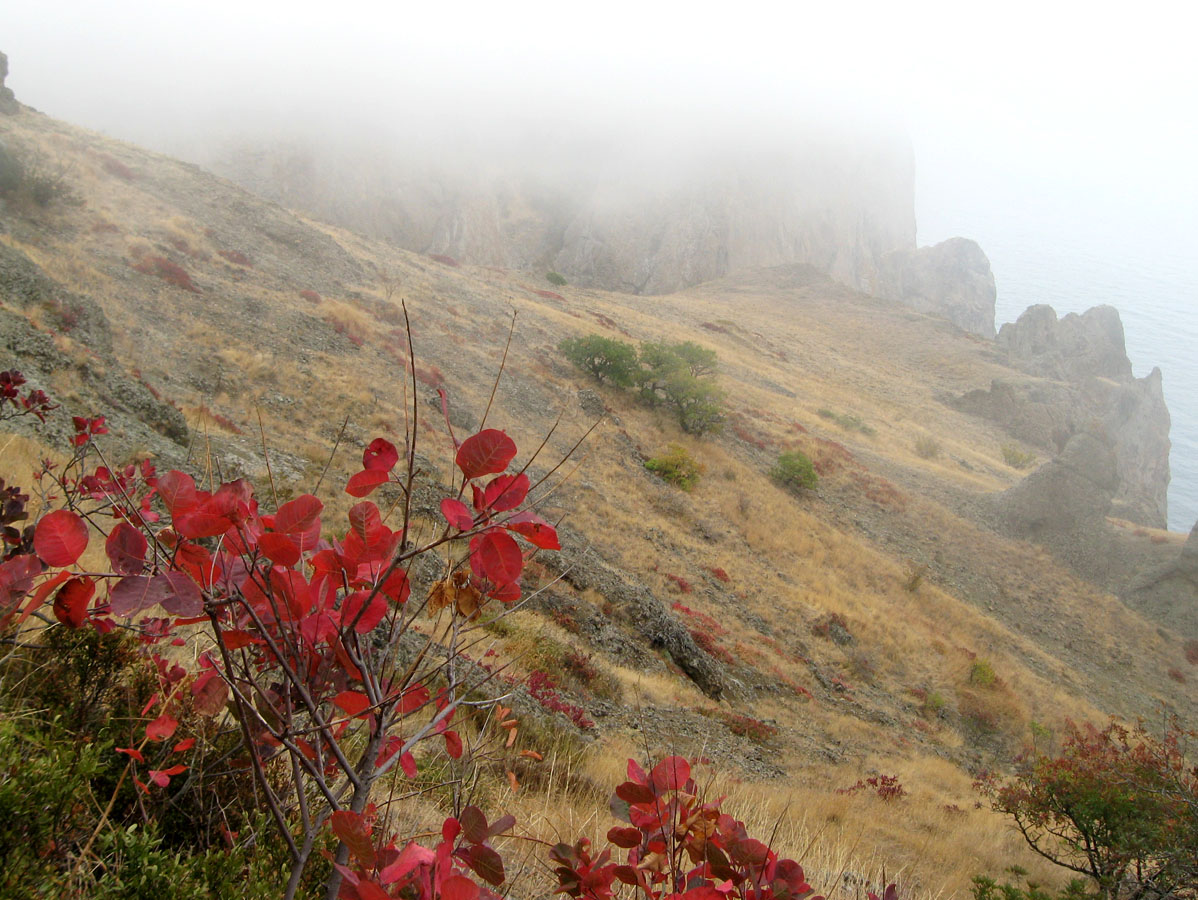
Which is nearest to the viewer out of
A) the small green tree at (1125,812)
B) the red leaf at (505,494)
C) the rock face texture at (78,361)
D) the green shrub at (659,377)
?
the red leaf at (505,494)

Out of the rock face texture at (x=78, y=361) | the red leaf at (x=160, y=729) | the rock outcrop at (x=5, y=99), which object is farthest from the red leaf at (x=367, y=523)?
the rock outcrop at (x=5, y=99)

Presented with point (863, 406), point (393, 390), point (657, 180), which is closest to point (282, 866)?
point (393, 390)

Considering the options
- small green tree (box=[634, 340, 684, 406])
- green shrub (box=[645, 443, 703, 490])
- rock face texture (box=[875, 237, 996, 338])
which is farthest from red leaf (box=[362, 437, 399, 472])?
rock face texture (box=[875, 237, 996, 338])

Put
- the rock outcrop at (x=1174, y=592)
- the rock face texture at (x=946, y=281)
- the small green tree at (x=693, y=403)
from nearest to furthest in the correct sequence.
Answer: the rock outcrop at (x=1174, y=592), the small green tree at (x=693, y=403), the rock face texture at (x=946, y=281)

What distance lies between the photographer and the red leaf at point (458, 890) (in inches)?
35.8

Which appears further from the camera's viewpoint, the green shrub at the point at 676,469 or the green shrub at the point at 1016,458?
the green shrub at the point at 1016,458

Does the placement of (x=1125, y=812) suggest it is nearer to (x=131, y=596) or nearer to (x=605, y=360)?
(x=131, y=596)

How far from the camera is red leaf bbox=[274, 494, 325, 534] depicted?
3.25 feet

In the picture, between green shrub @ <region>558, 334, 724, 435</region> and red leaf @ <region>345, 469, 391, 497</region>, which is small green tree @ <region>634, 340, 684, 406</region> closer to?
green shrub @ <region>558, 334, 724, 435</region>

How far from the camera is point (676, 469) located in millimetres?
20031

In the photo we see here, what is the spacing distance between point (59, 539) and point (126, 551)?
0.09 metres

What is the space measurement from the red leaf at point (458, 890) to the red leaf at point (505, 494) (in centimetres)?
56

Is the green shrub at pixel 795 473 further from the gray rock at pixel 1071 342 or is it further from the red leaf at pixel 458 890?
the gray rock at pixel 1071 342

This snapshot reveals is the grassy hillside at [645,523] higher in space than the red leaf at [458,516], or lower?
lower
